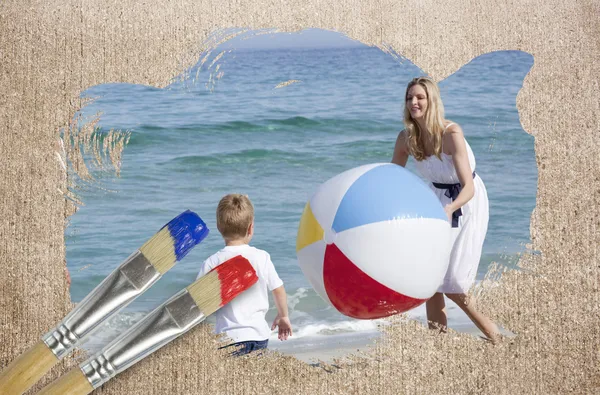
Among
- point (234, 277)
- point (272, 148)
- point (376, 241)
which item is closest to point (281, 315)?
point (234, 277)

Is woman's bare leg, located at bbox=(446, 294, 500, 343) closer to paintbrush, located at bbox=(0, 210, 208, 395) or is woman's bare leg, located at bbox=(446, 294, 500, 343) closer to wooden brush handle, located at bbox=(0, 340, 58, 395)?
paintbrush, located at bbox=(0, 210, 208, 395)

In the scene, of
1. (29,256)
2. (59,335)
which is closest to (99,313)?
(59,335)

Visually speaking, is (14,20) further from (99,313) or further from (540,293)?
(540,293)

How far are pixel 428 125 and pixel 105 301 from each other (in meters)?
1.15

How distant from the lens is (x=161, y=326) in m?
2.27

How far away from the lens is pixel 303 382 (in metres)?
2.49

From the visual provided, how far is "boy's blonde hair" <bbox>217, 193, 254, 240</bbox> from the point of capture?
7.99ft

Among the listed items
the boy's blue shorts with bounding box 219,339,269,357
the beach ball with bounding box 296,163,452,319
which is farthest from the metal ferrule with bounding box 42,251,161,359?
the beach ball with bounding box 296,163,452,319

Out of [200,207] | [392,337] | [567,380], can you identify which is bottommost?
[567,380]

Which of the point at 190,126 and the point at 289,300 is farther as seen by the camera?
the point at 190,126

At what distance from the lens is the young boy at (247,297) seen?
2393 mm

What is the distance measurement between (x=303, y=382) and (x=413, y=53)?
1174 mm

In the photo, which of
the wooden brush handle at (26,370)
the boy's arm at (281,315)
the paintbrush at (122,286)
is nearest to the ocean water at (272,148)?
the boy's arm at (281,315)

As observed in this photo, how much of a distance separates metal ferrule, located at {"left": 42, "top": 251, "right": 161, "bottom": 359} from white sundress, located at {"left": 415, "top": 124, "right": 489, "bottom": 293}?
92 cm
